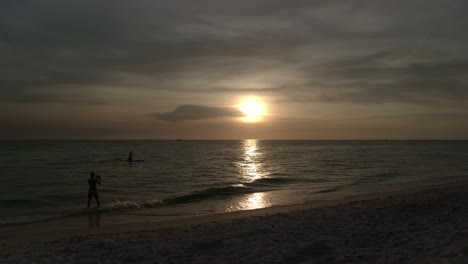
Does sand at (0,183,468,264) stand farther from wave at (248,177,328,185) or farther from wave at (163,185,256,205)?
wave at (248,177,328,185)

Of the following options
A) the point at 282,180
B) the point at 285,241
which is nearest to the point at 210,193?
the point at 282,180

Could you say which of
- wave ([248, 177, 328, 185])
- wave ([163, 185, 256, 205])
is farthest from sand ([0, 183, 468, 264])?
wave ([248, 177, 328, 185])

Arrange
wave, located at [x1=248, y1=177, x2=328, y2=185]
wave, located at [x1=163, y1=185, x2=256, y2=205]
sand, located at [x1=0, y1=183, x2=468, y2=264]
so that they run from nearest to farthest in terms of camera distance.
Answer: sand, located at [x1=0, y1=183, x2=468, y2=264], wave, located at [x1=163, y1=185, x2=256, y2=205], wave, located at [x1=248, y1=177, x2=328, y2=185]

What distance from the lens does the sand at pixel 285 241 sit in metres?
8.25

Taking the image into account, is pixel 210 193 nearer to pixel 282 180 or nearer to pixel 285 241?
pixel 282 180

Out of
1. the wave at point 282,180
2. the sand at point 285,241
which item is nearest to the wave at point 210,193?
the wave at point 282,180

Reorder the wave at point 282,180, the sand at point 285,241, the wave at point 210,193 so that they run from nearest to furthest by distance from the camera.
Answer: the sand at point 285,241 < the wave at point 210,193 < the wave at point 282,180

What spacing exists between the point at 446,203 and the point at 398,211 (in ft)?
8.72

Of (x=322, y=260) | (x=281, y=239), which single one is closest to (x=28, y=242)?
(x=281, y=239)

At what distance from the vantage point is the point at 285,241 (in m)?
9.70

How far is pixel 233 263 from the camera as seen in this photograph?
8047mm

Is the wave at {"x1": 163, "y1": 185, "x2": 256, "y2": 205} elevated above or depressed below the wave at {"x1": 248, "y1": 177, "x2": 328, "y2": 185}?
above

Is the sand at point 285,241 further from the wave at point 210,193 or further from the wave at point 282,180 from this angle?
the wave at point 282,180

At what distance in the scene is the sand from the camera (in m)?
8.25
